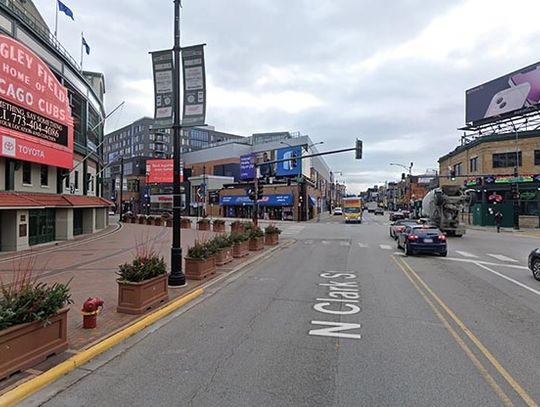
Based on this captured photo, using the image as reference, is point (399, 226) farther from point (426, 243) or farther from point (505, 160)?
point (505, 160)

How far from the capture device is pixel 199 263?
39.9 feet

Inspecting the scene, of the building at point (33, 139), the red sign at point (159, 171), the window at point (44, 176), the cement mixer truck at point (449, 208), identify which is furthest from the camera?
the red sign at point (159, 171)

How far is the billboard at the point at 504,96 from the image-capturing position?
45375 mm

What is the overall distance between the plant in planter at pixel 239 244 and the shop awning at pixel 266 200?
43422mm

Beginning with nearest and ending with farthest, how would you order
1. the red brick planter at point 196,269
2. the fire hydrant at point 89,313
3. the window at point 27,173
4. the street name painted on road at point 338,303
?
the fire hydrant at point 89,313 < the street name painted on road at point 338,303 < the red brick planter at point 196,269 < the window at point 27,173

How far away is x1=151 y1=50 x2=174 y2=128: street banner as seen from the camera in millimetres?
11039

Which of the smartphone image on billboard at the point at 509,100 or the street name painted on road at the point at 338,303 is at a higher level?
the smartphone image on billboard at the point at 509,100

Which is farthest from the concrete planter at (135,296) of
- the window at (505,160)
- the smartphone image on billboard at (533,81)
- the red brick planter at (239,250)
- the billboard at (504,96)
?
the smartphone image on billboard at (533,81)

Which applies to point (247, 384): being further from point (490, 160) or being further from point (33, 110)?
point (490, 160)

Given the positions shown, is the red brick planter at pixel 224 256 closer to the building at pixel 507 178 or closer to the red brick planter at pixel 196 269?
the red brick planter at pixel 196 269

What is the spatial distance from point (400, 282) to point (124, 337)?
26.8 feet

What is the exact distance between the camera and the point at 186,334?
6953 mm

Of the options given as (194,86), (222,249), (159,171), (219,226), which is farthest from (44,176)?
(159,171)

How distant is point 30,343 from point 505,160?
51.4m
